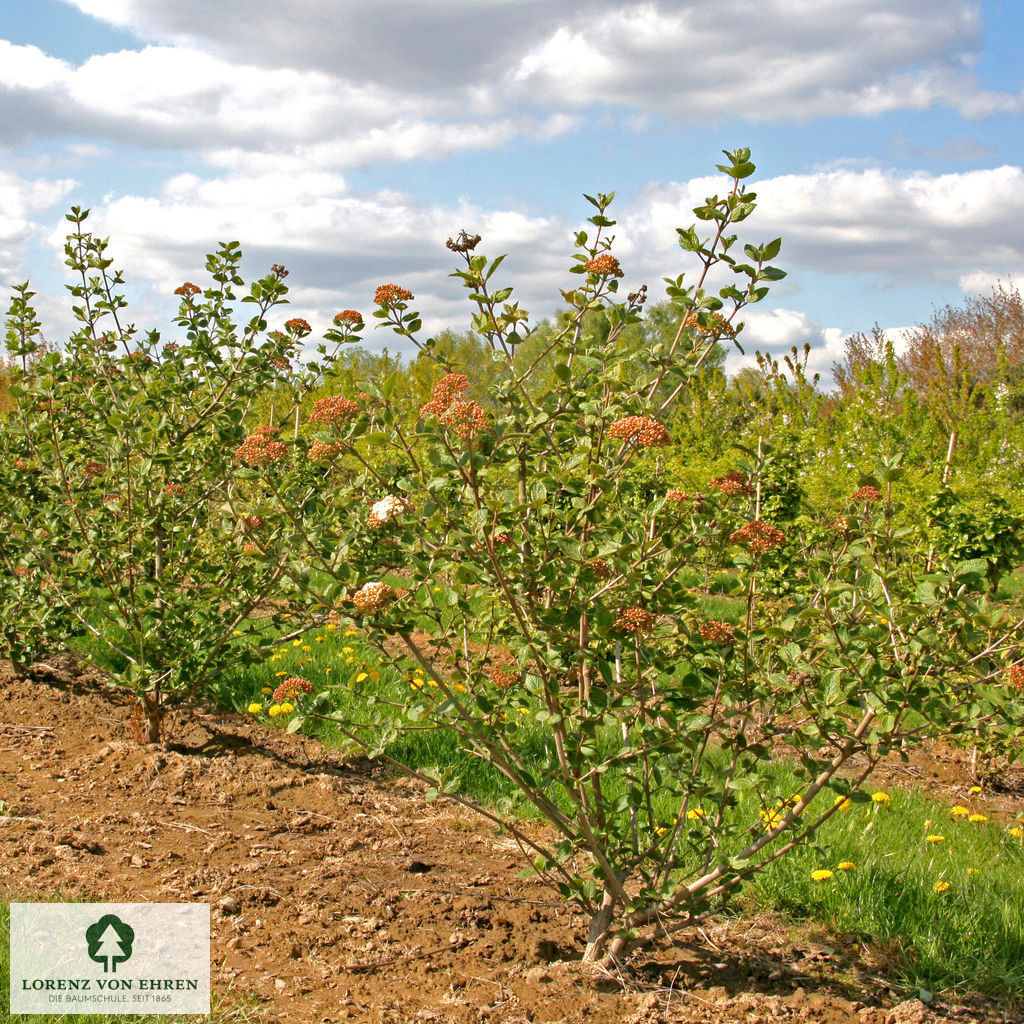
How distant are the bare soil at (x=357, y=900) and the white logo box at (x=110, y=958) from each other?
9 cm

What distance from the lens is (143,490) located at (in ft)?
13.5

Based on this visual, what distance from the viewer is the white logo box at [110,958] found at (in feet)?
7.50

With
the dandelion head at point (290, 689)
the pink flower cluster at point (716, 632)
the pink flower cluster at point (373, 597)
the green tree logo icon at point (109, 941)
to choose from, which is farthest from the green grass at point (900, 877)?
the green tree logo icon at point (109, 941)

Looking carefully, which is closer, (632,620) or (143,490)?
(632,620)

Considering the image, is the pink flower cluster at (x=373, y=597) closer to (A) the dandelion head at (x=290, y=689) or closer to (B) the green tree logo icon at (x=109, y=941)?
(A) the dandelion head at (x=290, y=689)

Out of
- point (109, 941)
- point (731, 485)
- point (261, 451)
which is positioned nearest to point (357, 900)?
point (109, 941)

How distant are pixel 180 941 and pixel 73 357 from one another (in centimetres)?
363

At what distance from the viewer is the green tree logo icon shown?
2.47 m

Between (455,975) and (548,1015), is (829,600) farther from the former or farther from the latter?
(455,975)

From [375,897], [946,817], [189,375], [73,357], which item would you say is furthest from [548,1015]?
[73,357]

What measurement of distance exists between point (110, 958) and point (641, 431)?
6.63 ft

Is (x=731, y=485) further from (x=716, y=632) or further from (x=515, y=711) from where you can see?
(x=515, y=711)

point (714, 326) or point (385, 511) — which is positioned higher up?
point (714, 326)

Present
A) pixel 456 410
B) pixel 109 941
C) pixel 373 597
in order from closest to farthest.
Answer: pixel 456 410
pixel 373 597
pixel 109 941
